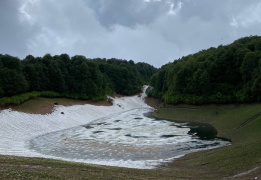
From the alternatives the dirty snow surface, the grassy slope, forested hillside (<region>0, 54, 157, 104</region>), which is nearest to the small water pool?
the dirty snow surface

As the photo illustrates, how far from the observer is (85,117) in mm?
75625

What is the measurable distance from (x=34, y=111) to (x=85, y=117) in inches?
649


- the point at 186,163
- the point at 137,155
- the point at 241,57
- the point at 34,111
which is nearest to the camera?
the point at 186,163

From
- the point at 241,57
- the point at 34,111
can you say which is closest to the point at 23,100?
the point at 34,111

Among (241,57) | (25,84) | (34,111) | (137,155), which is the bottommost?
(137,155)

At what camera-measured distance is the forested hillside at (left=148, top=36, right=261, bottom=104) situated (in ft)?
221

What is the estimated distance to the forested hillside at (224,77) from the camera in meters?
67.4

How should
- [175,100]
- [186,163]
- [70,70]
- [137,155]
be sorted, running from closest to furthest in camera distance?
[186,163], [137,155], [175,100], [70,70]

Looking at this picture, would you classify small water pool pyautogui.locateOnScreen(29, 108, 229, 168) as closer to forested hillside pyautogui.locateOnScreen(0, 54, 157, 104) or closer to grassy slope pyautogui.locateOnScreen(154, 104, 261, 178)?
grassy slope pyautogui.locateOnScreen(154, 104, 261, 178)

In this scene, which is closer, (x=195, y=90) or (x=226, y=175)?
(x=226, y=175)

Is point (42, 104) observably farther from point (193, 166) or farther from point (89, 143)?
point (193, 166)

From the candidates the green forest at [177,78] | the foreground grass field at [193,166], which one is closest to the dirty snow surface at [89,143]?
the foreground grass field at [193,166]

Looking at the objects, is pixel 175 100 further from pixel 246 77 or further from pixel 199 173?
pixel 199 173

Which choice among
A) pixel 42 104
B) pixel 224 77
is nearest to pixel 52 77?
pixel 42 104
